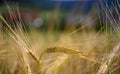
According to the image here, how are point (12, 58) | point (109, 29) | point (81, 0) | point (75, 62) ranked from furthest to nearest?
point (81, 0), point (12, 58), point (75, 62), point (109, 29)

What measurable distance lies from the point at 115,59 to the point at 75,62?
0.94 ft

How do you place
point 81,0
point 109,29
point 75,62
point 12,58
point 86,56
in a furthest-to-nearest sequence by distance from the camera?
1. point 81,0
2. point 12,58
3. point 75,62
4. point 109,29
5. point 86,56

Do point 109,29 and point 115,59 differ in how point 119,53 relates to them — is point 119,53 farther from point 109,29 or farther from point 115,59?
point 109,29

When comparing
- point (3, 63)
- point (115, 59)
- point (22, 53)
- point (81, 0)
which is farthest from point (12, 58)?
point (81, 0)

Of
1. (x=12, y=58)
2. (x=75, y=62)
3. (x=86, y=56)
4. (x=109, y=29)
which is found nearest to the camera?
(x=86, y=56)

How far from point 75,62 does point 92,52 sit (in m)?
0.19

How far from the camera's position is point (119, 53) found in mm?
1655

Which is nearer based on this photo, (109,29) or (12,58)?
(109,29)

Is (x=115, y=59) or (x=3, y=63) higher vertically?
(x=115, y=59)

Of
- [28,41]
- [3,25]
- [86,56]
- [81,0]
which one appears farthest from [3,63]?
[81,0]

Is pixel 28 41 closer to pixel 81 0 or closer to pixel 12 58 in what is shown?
pixel 12 58

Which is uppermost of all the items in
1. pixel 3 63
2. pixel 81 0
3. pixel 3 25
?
pixel 3 25

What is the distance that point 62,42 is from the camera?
166 cm

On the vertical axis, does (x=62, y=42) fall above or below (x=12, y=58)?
above
